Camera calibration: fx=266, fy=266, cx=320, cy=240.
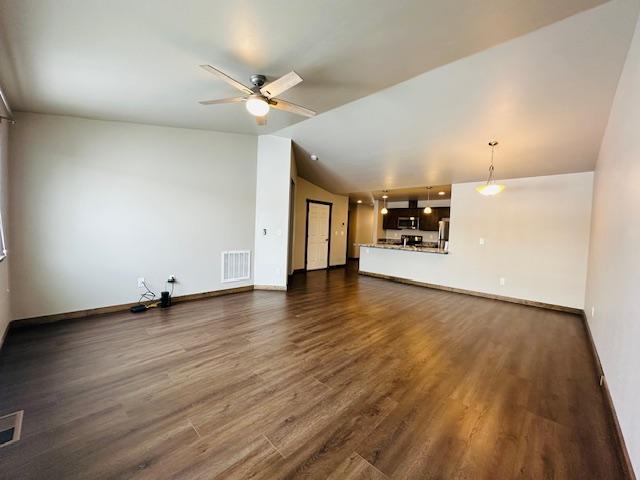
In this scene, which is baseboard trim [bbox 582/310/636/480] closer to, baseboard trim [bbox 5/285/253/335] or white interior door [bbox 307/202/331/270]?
baseboard trim [bbox 5/285/253/335]

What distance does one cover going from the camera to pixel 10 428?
1726mm

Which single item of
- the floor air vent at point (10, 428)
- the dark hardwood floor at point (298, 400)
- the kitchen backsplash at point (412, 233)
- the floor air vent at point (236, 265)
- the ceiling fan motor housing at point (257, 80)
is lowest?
the floor air vent at point (10, 428)

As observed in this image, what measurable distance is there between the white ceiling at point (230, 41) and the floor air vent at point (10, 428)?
8.92 feet

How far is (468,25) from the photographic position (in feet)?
6.53

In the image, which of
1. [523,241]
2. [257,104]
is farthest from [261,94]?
[523,241]

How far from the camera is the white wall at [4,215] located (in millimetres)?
2844

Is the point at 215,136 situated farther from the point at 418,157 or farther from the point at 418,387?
the point at 418,387

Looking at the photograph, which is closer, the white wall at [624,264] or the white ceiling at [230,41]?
the white wall at [624,264]

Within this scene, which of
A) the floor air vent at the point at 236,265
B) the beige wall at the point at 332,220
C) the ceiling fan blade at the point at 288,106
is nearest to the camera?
the ceiling fan blade at the point at 288,106

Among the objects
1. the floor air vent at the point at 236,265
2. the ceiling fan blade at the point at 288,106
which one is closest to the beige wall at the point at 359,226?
the floor air vent at the point at 236,265

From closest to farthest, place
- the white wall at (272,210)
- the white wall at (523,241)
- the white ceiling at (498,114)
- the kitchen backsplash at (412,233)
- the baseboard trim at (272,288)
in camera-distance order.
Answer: the white ceiling at (498,114) → the white wall at (523,241) → the white wall at (272,210) → the baseboard trim at (272,288) → the kitchen backsplash at (412,233)

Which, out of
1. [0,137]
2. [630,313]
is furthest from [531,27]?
[0,137]

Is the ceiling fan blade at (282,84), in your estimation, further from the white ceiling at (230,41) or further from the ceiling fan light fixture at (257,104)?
the white ceiling at (230,41)

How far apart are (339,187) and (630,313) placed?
21.4 feet
